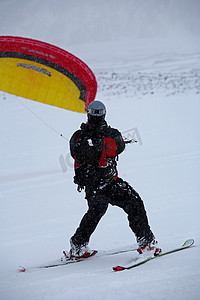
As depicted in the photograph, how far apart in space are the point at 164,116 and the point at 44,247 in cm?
994

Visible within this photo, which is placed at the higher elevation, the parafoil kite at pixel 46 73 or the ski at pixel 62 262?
the parafoil kite at pixel 46 73

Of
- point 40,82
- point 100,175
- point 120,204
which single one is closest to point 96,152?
point 100,175

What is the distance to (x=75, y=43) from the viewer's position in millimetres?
80375

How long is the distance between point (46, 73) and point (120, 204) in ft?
11.9

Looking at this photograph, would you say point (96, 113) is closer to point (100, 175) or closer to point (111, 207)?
point (100, 175)

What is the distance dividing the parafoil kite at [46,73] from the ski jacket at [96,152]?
2.52 metres

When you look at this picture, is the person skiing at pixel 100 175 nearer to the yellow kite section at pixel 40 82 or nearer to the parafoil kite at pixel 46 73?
the parafoil kite at pixel 46 73

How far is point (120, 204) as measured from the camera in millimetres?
3516

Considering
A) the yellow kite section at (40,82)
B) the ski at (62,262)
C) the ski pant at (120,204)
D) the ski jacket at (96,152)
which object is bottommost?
the ski at (62,262)

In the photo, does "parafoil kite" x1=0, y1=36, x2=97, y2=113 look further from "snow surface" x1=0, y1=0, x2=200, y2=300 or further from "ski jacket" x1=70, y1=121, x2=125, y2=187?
"ski jacket" x1=70, y1=121, x2=125, y2=187

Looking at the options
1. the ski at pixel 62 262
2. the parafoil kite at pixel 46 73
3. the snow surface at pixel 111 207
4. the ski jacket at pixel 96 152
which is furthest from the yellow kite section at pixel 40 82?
the ski at pixel 62 262

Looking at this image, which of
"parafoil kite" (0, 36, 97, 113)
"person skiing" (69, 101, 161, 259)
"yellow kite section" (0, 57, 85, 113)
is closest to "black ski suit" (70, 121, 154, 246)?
"person skiing" (69, 101, 161, 259)

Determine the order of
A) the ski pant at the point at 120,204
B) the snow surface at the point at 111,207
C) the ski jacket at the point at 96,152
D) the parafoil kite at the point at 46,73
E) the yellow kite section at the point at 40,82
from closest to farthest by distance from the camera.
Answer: the snow surface at the point at 111,207
the ski jacket at the point at 96,152
the ski pant at the point at 120,204
the parafoil kite at the point at 46,73
the yellow kite section at the point at 40,82

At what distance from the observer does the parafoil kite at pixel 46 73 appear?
19.6 feet
